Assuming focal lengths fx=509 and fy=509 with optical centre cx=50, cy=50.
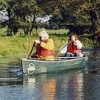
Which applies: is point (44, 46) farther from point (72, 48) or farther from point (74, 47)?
point (72, 48)

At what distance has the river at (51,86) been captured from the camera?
695 inches

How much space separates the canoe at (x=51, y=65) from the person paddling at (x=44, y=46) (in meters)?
0.44

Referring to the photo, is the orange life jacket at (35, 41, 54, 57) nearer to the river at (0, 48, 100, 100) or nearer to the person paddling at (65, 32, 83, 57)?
the river at (0, 48, 100, 100)

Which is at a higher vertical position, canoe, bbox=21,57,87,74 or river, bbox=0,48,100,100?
canoe, bbox=21,57,87,74

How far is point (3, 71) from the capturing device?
27.2 metres

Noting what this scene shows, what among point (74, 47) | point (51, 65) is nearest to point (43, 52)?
point (51, 65)

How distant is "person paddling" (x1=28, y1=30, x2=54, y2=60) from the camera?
25906mm

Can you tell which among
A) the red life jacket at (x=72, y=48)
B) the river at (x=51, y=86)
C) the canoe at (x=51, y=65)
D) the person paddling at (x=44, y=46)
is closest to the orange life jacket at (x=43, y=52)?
the person paddling at (x=44, y=46)

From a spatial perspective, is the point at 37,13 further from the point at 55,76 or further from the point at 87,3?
the point at 55,76

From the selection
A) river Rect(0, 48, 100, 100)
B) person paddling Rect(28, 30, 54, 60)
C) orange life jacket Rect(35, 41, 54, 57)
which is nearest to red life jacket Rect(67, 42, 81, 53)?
river Rect(0, 48, 100, 100)

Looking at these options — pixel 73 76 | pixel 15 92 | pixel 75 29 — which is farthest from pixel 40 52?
pixel 75 29

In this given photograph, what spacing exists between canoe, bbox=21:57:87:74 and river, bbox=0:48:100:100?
44 centimetres

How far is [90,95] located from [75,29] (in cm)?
6481

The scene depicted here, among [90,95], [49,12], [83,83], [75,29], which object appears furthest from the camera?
[75,29]
